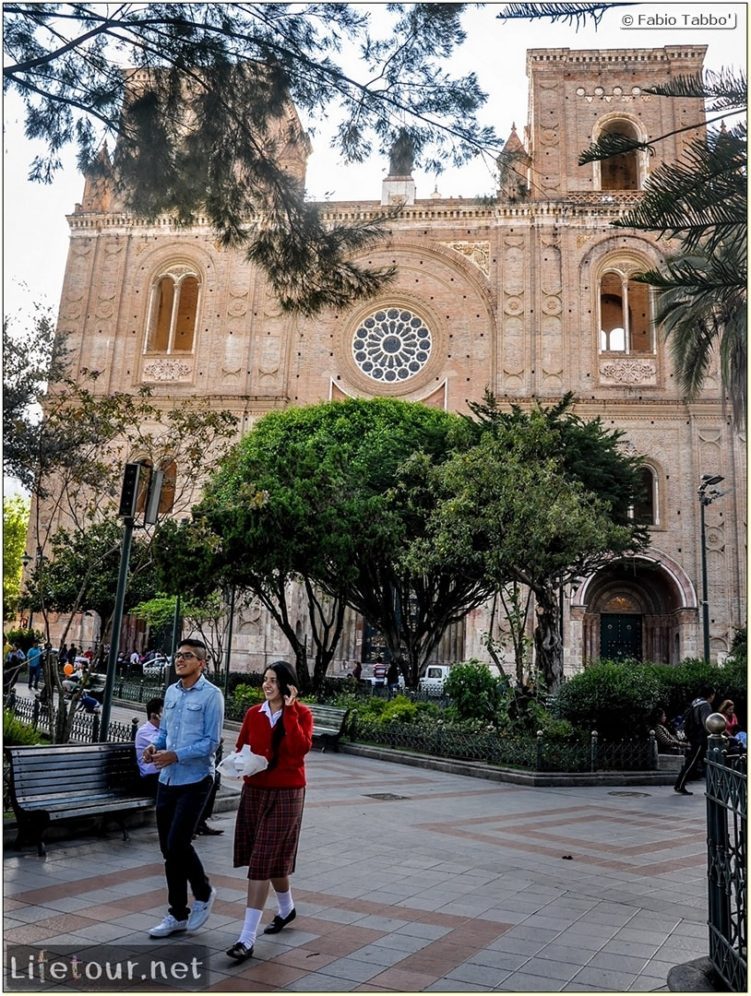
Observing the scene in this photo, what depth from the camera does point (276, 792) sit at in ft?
13.5

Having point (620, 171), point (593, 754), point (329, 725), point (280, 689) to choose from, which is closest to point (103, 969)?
point (280, 689)

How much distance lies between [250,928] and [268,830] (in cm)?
45

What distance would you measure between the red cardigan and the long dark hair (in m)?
0.02

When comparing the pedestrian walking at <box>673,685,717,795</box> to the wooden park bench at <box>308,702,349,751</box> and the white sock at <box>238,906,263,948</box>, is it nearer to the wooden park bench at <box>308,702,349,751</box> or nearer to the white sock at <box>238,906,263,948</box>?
the wooden park bench at <box>308,702,349,751</box>

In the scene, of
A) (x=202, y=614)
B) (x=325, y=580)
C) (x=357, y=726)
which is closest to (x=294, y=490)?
(x=325, y=580)

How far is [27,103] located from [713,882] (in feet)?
18.9

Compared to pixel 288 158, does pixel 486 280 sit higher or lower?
higher

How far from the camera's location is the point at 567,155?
3070 cm

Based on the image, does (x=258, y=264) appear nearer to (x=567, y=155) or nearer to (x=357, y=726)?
(x=357, y=726)

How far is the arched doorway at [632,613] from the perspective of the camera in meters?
26.7

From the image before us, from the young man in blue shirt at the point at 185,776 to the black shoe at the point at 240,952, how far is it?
1.28 feet

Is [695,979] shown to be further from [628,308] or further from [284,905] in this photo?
[628,308]

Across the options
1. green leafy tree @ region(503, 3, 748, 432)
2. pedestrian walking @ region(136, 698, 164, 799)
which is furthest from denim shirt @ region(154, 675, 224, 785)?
green leafy tree @ region(503, 3, 748, 432)

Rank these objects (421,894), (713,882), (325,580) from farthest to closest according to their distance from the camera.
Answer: (325,580), (421,894), (713,882)
